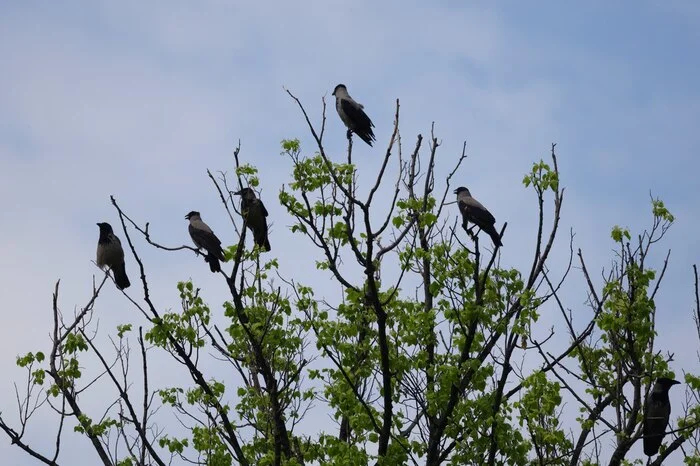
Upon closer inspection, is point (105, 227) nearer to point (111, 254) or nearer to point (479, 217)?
point (111, 254)

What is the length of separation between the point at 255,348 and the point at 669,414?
15.8 feet

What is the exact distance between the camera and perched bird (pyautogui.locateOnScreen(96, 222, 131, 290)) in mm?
14727

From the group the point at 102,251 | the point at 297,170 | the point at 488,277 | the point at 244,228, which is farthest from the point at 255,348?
the point at 102,251

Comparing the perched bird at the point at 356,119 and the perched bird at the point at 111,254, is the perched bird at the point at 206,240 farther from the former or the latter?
the perched bird at the point at 356,119

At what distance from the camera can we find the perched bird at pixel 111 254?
14727 mm

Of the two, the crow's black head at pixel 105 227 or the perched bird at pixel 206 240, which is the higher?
the crow's black head at pixel 105 227

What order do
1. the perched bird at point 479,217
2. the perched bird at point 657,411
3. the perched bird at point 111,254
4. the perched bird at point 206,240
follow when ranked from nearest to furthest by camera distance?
the perched bird at point 657,411 < the perched bird at point 479,217 < the perched bird at point 206,240 < the perched bird at point 111,254

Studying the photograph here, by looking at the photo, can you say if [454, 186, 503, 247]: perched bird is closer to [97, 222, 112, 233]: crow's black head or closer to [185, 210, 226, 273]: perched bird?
[185, 210, 226, 273]: perched bird

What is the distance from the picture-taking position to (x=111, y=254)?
14711 millimetres

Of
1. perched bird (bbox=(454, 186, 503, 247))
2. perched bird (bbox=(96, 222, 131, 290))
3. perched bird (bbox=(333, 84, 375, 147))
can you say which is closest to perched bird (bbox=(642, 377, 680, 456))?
perched bird (bbox=(454, 186, 503, 247))

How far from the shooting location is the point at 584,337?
920 centimetres

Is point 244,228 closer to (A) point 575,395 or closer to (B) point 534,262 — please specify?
(B) point 534,262

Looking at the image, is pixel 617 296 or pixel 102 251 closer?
pixel 617 296

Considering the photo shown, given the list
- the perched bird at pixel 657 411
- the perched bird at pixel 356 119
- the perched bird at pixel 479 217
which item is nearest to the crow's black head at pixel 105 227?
the perched bird at pixel 356 119
